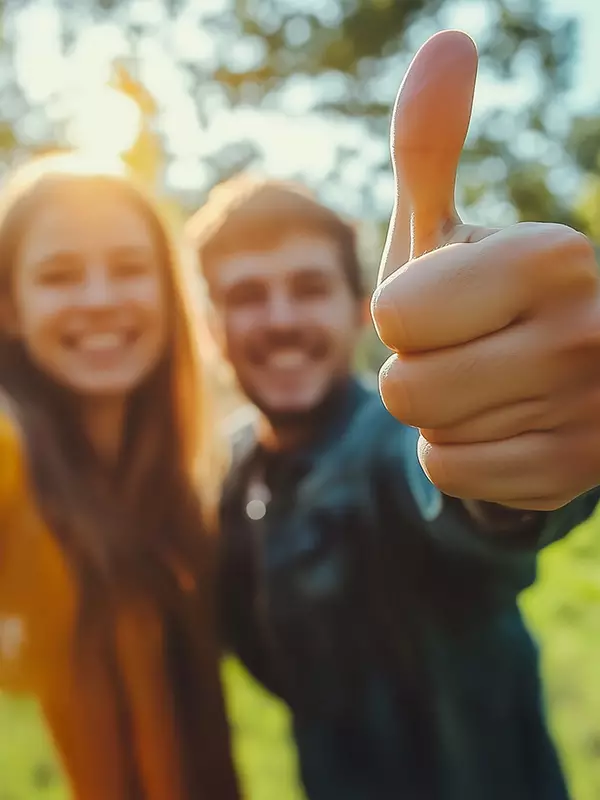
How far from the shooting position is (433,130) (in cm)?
27

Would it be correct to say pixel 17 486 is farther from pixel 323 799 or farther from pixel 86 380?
pixel 323 799

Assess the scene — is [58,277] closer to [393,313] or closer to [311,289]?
[311,289]

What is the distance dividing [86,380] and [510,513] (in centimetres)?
40

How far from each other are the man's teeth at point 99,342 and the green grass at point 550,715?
11.6 inches

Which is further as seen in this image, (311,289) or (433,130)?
(311,289)

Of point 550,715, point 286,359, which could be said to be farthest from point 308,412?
point 550,715

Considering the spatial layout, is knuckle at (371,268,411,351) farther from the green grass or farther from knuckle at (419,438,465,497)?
the green grass

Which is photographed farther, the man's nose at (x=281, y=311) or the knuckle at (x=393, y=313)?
the man's nose at (x=281, y=311)

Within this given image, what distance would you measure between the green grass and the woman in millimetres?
30

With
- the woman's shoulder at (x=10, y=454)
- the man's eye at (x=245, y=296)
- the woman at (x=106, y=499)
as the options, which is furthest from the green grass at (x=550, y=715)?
the man's eye at (x=245, y=296)

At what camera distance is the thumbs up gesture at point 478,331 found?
0.81ft

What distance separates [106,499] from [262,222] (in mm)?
268

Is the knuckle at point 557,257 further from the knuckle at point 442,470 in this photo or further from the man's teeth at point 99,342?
the man's teeth at point 99,342

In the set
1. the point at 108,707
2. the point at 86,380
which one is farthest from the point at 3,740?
the point at 86,380
